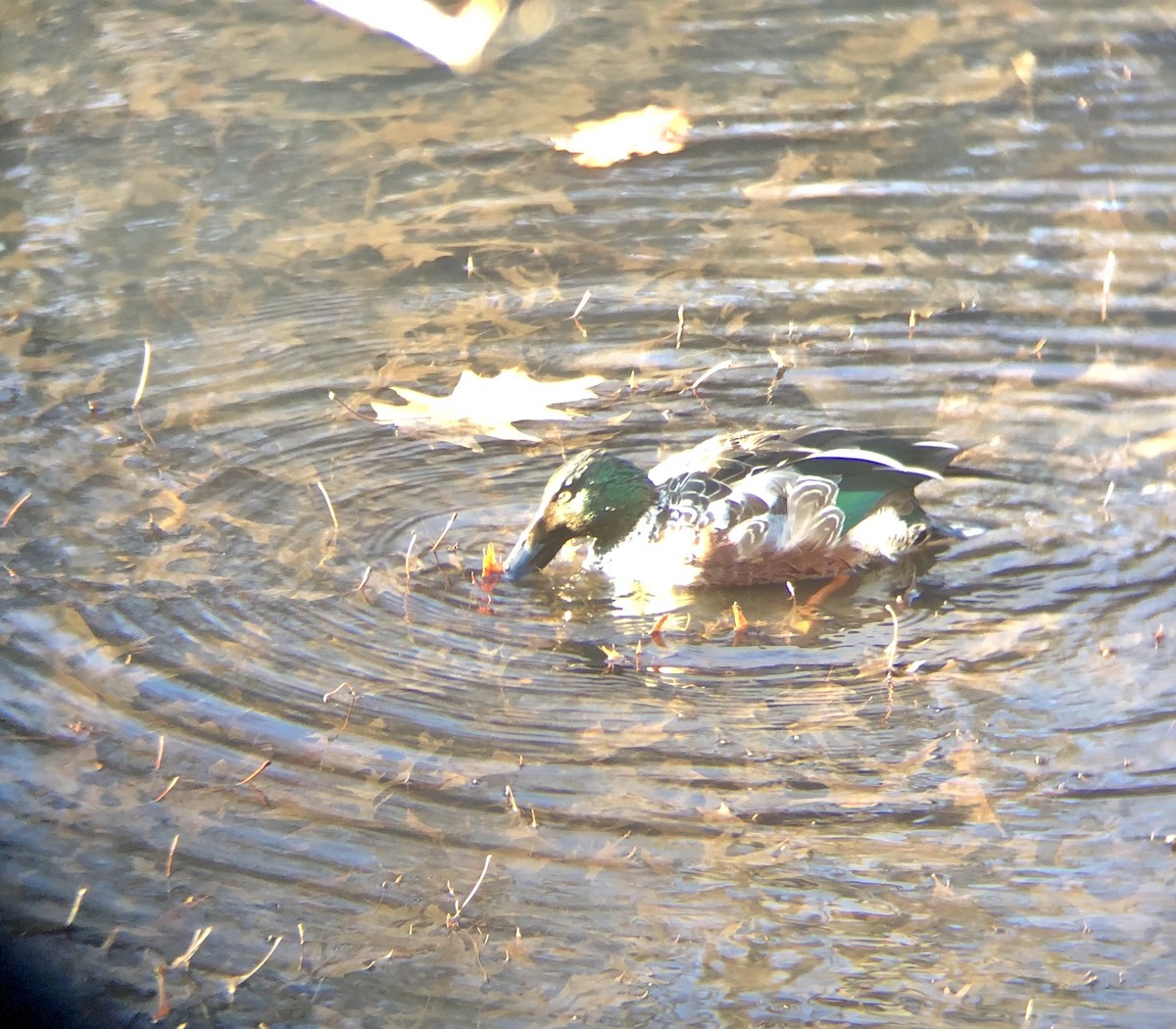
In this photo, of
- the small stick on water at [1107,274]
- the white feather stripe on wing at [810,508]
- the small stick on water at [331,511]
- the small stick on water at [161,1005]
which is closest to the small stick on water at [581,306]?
the small stick on water at [331,511]

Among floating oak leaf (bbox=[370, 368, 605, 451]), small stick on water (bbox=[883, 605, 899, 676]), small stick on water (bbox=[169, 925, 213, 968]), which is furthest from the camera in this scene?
floating oak leaf (bbox=[370, 368, 605, 451])

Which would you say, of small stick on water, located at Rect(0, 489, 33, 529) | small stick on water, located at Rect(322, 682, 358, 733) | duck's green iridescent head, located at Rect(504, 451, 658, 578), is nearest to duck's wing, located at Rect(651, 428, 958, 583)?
duck's green iridescent head, located at Rect(504, 451, 658, 578)

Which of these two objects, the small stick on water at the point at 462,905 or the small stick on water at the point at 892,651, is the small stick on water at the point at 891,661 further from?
the small stick on water at the point at 462,905

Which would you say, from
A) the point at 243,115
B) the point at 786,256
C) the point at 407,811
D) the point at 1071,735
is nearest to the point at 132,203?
the point at 243,115

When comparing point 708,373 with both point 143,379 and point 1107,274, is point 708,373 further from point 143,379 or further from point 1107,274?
point 143,379

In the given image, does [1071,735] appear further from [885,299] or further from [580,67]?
[580,67]

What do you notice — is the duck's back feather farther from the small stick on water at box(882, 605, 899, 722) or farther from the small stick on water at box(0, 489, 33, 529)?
the small stick on water at box(0, 489, 33, 529)
